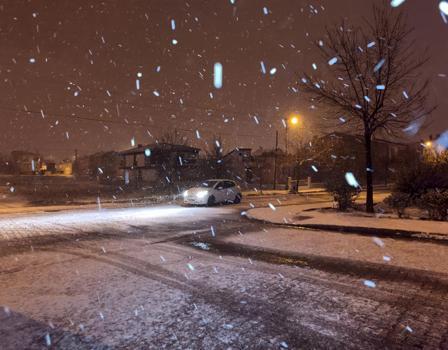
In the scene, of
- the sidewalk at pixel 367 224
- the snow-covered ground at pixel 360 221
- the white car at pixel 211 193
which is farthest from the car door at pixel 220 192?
the sidewalk at pixel 367 224

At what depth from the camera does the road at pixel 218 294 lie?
4254 millimetres

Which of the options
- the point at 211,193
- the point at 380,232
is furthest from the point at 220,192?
the point at 380,232

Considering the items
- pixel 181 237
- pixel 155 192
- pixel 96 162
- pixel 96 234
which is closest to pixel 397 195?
pixel 181 237

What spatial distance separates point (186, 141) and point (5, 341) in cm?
5895

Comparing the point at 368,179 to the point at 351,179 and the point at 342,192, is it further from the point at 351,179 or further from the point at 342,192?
the point at 342,192

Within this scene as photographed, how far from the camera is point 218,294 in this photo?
18.9 ft

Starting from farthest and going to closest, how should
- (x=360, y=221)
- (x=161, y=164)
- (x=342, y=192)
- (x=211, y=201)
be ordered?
1. (x=161, y=164)
2. (x=211, y=201)
3. (x=342, y=192)
4. (x=360, y=221)

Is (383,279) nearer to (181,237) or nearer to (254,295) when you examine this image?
(254,295)

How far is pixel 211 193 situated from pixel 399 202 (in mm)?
9883

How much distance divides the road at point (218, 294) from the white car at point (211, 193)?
1118cm

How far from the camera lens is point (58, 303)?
5.31m

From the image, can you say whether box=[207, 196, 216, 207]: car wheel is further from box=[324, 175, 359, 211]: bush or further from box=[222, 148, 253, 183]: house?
box=[222, 148, 253, 183]: house

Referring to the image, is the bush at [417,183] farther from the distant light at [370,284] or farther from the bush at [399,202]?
the distant light at [370,284]

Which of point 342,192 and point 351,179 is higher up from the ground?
point 351,179
